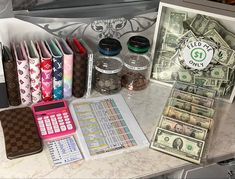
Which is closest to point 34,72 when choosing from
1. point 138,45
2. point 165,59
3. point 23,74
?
point 23,74

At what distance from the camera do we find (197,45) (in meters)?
1.19

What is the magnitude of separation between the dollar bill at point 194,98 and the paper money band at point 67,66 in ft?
1.20

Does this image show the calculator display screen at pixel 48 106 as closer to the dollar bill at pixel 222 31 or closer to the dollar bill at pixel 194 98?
the dollar bill at pixel 194 98

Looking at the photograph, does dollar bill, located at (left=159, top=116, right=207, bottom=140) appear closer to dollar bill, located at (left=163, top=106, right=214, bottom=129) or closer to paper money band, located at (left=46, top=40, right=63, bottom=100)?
dollar bill, located at (left=163, top=106, right=214, bottom=129)

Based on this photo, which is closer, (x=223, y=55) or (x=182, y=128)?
(x=182, y=128)

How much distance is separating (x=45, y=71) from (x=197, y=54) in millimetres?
531

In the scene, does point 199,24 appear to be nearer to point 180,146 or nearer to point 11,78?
point 180,146

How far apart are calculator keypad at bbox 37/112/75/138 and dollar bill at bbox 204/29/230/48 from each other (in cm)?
56

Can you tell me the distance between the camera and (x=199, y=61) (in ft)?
3.98

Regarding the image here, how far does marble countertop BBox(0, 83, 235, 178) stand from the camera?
95 cm

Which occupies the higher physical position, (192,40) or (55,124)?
(192,40)

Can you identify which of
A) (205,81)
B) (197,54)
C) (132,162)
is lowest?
(132,162)

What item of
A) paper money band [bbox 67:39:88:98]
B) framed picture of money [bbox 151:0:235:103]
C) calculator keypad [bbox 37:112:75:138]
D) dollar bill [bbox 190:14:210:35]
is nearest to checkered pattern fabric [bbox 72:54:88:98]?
paper money band [bbox 67:39:88:98]

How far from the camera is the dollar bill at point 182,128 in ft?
3.50
